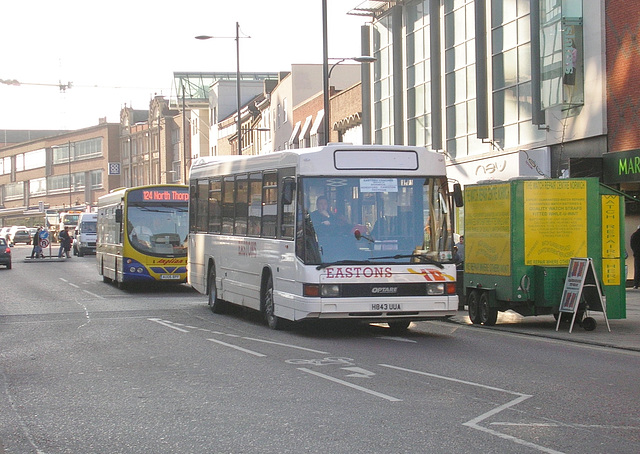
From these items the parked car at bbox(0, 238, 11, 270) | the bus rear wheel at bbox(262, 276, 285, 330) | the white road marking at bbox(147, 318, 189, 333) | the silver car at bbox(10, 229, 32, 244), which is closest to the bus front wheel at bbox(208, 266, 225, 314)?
the white road marking at bbox(147, 318, 189, 333)

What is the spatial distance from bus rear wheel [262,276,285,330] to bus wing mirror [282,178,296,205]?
1.50 meters

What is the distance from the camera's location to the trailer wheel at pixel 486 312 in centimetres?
1744

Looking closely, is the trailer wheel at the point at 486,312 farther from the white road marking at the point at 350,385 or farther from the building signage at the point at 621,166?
the building signage at the point at 621,166

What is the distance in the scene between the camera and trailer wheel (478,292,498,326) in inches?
687

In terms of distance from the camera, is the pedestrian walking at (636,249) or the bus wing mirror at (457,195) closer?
the bus wing mirror at (457,195)

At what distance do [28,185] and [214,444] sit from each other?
482 feet

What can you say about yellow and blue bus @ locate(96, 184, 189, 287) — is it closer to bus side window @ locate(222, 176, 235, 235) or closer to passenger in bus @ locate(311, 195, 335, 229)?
bus side window @ locate(222, 176, 235, 235)

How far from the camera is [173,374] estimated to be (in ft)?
37.0

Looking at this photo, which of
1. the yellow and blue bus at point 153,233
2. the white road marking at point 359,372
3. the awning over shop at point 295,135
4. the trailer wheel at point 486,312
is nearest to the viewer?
the white road marking at point 359,372

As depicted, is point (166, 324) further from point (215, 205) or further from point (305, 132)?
point (305, 132)

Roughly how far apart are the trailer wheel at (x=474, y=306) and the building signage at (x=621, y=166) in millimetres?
8934

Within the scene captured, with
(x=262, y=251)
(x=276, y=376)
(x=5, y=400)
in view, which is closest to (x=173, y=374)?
(x=276, y=376)

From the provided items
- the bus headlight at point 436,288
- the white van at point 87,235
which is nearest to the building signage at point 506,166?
the bus headlight at point 436,288

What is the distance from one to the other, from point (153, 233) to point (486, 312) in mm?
12580
